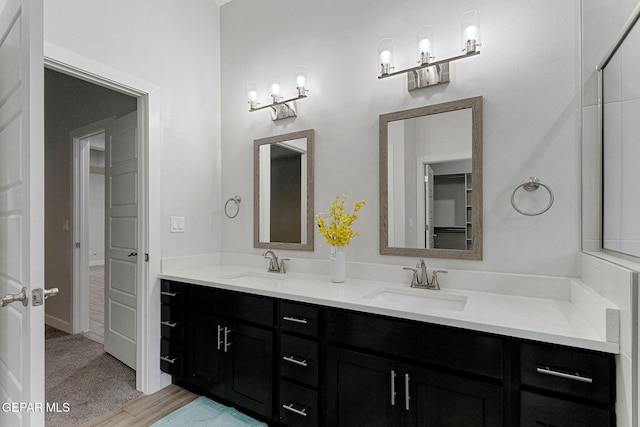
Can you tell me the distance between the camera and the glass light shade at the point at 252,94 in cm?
255

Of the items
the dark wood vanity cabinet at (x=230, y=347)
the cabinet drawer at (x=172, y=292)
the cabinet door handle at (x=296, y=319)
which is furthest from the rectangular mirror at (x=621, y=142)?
the cabinet drawer at (x=172, y=292)

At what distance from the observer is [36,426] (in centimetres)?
106

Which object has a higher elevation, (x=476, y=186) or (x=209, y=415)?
(x=476, y=186)

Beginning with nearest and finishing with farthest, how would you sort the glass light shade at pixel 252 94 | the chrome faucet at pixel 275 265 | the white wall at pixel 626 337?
the white wall at pixel 626 337
the chrome faucet at pixel 275 265
the glass light shade at pixel 252 94

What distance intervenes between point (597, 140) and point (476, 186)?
53 cm

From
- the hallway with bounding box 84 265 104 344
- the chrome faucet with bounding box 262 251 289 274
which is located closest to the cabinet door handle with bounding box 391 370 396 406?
the chrome faucet with bounding box 262 251 289 274

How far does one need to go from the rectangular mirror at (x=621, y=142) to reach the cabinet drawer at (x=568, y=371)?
14.8 inches

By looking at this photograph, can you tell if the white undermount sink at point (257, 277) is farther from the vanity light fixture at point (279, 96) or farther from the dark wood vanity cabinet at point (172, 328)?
the vanity light fixture at point (279, 96)

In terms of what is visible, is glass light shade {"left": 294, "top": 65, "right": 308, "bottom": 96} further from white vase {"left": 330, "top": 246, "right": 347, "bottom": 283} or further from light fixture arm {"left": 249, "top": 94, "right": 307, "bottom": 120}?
white vase {"left": 330, "top": 246, "right": 347, "bottom": 283}

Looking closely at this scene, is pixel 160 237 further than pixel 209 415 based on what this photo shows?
Yes

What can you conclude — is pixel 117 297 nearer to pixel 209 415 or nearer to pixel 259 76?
pixel 209 415

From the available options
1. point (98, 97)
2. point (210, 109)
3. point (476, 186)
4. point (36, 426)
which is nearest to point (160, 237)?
point (210, 109)

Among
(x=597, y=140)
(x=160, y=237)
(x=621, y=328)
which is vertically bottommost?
(x=621, y=328)

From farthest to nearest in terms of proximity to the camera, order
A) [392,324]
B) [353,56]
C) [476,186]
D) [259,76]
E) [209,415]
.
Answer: [259,76] → [353,56] → [209,415] → [476,186] → [392,324]
